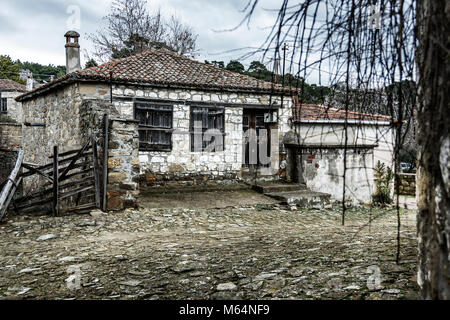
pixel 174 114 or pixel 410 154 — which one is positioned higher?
pixel 174 114

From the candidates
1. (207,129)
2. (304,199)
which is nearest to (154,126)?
(207,129)

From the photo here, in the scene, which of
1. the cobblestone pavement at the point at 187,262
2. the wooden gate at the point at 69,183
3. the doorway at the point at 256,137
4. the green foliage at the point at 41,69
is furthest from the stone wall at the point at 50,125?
the green foliage at the point at 41,69

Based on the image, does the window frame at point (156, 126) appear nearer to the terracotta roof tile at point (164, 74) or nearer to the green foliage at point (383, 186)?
the terracotta roof tile at point (164, 74)

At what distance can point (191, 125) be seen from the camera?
10.8 meters

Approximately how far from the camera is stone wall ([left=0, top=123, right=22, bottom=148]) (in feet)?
66.5

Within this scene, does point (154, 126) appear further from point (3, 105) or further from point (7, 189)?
point (3, 105)

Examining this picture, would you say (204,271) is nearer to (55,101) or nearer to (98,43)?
(55,101)

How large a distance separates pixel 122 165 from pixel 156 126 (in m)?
3.52

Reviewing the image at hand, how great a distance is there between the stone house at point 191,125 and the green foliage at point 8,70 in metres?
28.1

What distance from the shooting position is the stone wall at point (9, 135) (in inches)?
798

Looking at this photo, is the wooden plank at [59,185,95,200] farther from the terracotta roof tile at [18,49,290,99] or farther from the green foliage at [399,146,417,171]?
the green foliage at [399,146,417,171]

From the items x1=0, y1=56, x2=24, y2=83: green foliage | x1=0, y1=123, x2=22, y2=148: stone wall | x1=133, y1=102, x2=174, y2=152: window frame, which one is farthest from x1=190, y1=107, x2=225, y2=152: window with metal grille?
x1=0, y1=56, x2=24, y2=83: green foliage

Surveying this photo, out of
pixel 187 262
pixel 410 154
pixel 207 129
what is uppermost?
pixel 207 129

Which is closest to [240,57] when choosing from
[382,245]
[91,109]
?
[382,245]
